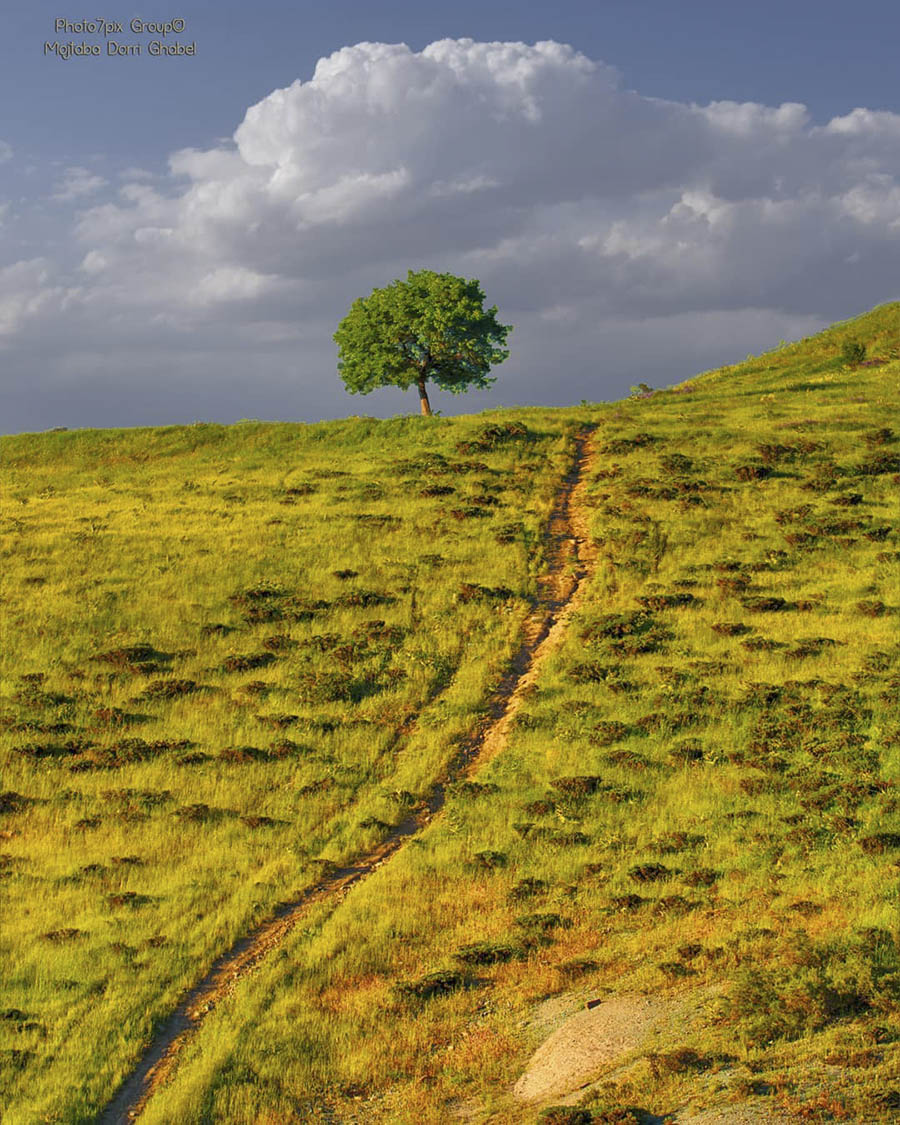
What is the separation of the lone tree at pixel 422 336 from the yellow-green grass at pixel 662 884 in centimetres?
3376

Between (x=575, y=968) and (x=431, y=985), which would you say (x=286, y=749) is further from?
(x=575, y=968)

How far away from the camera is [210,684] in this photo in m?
38.8

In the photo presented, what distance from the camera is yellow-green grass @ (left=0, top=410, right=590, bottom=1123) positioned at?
23250 millimetres

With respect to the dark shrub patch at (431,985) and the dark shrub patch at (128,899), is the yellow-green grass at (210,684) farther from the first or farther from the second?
the dark shrub patch at (431,985)

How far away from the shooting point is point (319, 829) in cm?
2900

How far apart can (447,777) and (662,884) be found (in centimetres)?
919

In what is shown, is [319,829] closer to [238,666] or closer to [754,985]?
[238,666]

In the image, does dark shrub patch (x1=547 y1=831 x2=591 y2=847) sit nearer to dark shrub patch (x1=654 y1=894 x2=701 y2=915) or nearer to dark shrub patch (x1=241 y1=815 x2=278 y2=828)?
dark shrub patch (x1=654 y1=894 x2=701 y2=915)

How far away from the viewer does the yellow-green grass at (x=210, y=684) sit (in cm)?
2325

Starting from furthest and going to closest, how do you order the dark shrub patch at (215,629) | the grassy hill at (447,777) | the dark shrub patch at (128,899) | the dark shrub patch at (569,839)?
the dark shrub patch at (215,629) → the dark shrub patch at (569,839) → the dark shrub patch at (128,899) → the grassy hill at (447,777)

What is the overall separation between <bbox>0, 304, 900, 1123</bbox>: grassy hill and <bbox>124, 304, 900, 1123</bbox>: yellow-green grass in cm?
Answer: 10

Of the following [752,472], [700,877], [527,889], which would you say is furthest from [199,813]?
[752,472]

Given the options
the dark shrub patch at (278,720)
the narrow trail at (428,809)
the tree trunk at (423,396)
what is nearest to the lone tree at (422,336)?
the tree trunk at (423,396)

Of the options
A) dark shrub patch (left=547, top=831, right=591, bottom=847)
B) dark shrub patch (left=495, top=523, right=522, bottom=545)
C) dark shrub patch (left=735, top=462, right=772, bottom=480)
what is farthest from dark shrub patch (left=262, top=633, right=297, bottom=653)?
dark shrub patch (left=735, top=462, right=772, bottom=480)
